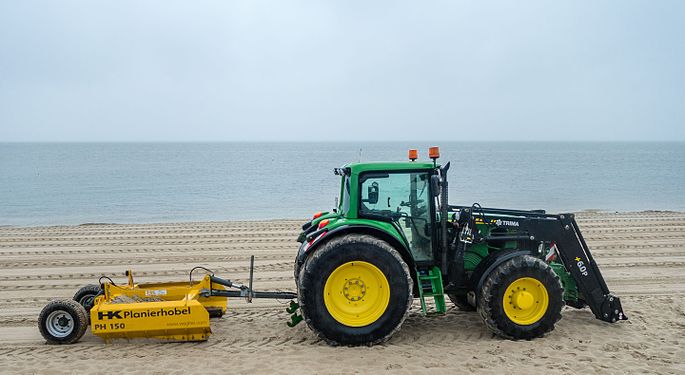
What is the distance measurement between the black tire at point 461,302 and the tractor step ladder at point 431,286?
93 centimetres

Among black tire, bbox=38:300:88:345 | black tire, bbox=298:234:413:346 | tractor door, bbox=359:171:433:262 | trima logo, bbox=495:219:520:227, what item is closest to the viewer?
black tire, bbox=298:234:413:346

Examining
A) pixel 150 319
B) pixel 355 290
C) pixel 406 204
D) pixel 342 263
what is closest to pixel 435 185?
pixel 406 204

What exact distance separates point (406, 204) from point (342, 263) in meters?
1.01

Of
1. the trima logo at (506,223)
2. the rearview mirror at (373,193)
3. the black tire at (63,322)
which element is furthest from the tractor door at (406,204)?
the black tire at (63,322)

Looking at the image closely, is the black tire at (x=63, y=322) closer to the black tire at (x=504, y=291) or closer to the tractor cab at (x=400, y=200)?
the tractor cab at (x=400, y=200)

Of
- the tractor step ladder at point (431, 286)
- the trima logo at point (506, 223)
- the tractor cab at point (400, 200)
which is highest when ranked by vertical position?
the tractor cab at point (400, 200)

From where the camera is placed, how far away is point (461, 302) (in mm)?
7203

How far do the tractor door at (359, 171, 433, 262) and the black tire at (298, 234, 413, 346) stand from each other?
432 mm

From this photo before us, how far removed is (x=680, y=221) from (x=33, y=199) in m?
29.4

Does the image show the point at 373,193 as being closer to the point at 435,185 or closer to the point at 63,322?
the point at 435,185

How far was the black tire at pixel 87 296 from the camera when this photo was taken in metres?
6.70

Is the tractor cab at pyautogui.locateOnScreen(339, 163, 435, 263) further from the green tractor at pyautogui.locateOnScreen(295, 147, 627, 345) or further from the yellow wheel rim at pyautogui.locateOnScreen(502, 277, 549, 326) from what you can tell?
the yellow wheel rim at pyautogui.locateOnScreen(502, 277, 549, 326)

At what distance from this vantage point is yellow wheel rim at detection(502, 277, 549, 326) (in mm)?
6078

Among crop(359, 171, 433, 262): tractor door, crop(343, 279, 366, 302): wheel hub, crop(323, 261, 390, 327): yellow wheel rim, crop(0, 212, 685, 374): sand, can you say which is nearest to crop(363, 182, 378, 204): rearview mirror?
crop(359, 171, 433, 262): tractor door
